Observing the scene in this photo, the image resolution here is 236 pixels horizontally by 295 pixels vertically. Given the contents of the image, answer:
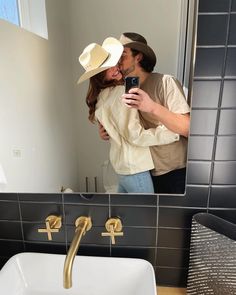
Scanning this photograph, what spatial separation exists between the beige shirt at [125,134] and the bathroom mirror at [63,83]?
4cm

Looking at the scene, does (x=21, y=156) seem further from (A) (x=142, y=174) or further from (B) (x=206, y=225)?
(B) (x=206, y=225)

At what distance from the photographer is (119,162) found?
0.77 metres

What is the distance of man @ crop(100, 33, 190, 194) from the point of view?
2.26 feet

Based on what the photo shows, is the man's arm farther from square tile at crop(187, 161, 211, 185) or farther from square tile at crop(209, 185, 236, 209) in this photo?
square tile at crop(209, 185, 236, 209)

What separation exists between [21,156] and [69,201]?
0.23 metres

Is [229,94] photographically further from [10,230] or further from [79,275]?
[10,230]

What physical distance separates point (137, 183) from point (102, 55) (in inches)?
16.3

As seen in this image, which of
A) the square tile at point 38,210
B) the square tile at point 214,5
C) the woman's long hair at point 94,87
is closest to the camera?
the square tile at point 214,5

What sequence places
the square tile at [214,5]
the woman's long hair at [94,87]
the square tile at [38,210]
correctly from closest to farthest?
the square tile at [214,5]
the woman's long hair at [94,87]
the square tile at [38,210]

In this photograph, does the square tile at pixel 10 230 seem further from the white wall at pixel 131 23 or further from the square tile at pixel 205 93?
the square tile at pixel 205 93

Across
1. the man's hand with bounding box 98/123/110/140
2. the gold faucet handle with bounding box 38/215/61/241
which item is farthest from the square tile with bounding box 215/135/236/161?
the gold faucet handle with bounding box 38/215/61/241

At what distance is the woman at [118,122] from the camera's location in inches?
27.1

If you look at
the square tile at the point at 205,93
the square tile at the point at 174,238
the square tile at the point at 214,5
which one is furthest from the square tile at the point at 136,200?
the square tile at the point at 214,5

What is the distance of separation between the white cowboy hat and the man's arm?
10 cm
